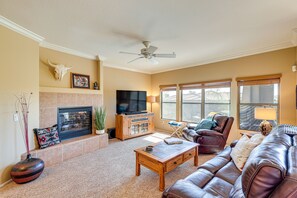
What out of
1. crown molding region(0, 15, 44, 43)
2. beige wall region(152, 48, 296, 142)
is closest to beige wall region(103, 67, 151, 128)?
beige wall region(152, 48, 296, 142)

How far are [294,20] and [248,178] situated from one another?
2743 mm

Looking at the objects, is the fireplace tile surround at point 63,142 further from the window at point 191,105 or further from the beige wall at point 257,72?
the beige wall at point 257,72

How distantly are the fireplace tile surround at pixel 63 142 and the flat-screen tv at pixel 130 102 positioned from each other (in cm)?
117

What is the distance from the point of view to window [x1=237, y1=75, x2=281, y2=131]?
3470 millimetres

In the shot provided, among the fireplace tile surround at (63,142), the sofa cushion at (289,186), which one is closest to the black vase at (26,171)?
the fireplace tile surround at (63,142)

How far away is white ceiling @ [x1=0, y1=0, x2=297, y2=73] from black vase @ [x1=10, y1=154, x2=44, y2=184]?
2.34 m

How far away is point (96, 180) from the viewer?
7.96 ft

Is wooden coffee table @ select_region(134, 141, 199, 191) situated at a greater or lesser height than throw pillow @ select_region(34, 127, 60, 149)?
lesser

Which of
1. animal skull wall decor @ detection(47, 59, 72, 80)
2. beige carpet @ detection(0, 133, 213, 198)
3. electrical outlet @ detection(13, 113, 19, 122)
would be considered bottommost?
beige carpet @ detection(0, 133, 213, 198)

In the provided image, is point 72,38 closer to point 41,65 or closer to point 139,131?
point 41,65

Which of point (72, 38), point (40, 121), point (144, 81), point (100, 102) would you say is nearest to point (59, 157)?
point (40, 121)

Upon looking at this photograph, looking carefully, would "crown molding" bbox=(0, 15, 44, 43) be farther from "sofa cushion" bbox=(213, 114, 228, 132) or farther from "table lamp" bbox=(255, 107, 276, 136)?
"table lamp" bbox=(255, 107, 276, 136)

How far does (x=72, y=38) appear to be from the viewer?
2953 mm

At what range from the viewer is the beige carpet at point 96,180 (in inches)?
83.0
